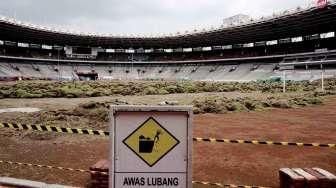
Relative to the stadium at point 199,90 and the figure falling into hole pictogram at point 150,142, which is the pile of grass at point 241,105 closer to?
the stadium at point 199,90

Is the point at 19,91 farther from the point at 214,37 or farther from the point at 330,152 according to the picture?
the point at 214,37

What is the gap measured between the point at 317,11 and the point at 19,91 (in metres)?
46.7

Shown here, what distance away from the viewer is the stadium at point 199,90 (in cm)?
977

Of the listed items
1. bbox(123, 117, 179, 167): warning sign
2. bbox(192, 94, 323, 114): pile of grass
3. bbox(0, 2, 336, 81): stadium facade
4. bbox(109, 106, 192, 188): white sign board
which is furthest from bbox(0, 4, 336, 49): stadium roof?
bbox(123, 117, 179, 167): warning sign

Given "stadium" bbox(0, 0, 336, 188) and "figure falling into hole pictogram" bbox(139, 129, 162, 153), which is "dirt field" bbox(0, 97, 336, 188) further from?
"figure falling into hole pictogram" bbox(139, 129, 162, 153)

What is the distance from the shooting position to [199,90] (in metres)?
47.9

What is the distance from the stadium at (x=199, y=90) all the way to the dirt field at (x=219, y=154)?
0.03m

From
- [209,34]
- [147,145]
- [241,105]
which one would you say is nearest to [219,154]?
[147,145]

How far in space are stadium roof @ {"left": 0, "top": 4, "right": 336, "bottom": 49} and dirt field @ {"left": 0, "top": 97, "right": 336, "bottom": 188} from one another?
48454 mm

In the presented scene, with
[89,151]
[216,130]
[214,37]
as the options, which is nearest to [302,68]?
[214,37]

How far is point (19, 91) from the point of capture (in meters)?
34.1

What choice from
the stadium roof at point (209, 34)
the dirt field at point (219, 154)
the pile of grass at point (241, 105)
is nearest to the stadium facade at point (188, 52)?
the stadium roof at point (209, 34)

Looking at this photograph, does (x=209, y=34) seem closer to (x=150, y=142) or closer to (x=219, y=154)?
(x=219, y=154)

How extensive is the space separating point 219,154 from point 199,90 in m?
37.5
